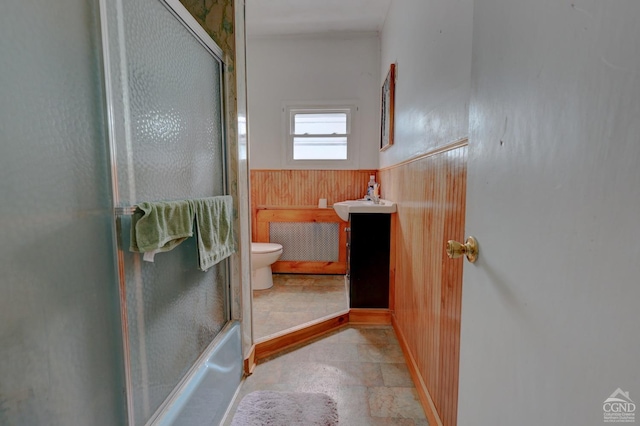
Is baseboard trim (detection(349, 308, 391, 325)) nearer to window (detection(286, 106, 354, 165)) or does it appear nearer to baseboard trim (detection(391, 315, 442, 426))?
baseboard trim (detection(391, 315, 442, 426))

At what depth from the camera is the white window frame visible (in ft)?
10.2

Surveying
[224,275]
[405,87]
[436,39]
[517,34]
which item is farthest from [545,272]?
[405,87]

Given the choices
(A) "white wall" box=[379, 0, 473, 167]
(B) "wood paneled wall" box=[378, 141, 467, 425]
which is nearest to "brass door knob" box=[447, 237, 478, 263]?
(B) "wood paneled wall" box=[378, 141, 467, 425]

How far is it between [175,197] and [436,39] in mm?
1284

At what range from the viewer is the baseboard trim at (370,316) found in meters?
2.25

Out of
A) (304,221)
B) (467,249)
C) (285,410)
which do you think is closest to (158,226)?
(467,249)

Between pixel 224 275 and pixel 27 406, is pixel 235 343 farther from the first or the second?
pixel 27 406

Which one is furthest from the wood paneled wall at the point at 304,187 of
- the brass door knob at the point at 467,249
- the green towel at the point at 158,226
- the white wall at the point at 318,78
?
the brass door knob at the point at 467,249

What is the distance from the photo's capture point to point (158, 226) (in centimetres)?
88

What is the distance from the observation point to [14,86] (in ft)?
1.90

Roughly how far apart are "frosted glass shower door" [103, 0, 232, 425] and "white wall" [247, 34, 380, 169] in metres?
1.75

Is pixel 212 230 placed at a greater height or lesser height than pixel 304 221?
greater

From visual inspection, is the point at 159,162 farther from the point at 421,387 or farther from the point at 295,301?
the point at 295,301

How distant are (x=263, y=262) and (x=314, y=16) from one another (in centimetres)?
223
